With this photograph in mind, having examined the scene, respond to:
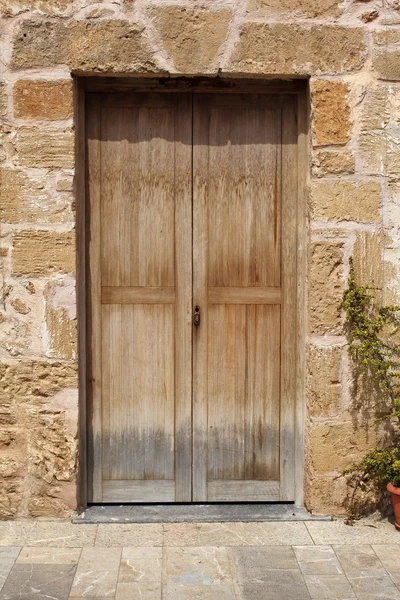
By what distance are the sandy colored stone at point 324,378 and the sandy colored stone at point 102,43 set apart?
1.77 meters

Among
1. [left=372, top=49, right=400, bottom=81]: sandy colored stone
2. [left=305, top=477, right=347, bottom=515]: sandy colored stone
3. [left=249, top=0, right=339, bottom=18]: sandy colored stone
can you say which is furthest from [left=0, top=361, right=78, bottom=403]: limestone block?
[left=372, top=49, right=400, bottom=81]: sandy colored stone

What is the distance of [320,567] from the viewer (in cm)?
336

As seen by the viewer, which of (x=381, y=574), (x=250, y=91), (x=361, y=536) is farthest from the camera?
(x=250, y=91)

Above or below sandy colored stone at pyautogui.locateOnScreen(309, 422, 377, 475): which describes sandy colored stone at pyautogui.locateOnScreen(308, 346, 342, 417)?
above

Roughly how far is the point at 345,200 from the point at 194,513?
183cm

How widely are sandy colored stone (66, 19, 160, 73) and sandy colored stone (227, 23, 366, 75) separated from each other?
488 mm

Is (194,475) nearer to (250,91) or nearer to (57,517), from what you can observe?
(57,517)

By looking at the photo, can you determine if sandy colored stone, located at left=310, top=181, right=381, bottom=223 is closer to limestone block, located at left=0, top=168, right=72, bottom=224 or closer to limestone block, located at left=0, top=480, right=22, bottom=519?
limestone block, located at left=0, top=168, right=72, bottom=224

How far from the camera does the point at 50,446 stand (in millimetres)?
3842

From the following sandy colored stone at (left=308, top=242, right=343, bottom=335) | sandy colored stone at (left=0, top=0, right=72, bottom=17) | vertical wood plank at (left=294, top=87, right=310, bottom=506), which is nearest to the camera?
sandy colored stone at (left=0, top=0, right=72, bottom=17)

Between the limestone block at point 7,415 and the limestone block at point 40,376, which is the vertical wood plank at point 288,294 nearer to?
the limestone block at point 40,376

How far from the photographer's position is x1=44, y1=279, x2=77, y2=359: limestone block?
3789 mm

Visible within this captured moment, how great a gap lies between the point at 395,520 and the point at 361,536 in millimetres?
283

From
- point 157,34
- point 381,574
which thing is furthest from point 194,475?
point 157,34
